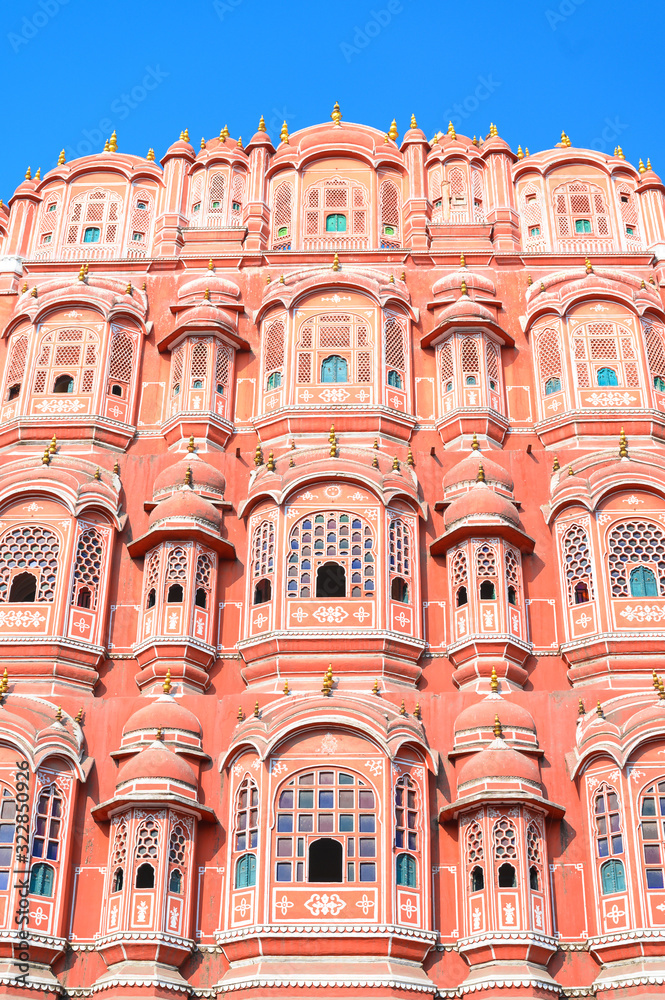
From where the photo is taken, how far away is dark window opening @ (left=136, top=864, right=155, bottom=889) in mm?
22750

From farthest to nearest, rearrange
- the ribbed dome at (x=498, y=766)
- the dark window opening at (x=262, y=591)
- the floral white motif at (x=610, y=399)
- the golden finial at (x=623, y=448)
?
the floral white motif at (x=610, y=399), the golden finial at (x=623, y=448), the dark window opening at (x=262, y=591), the ribbed dome at (x=498, y=766)

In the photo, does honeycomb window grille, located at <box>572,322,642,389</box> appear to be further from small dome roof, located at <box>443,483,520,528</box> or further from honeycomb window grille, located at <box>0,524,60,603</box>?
honeycomb window grille, located at <box>0,524,60,603</box>

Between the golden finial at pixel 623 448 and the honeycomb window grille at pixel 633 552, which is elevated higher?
Result: the golden finial at pixel 623 448

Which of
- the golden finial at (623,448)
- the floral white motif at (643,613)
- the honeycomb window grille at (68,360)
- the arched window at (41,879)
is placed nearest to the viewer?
the arched window at (41,879)

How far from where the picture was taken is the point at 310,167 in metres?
34.4

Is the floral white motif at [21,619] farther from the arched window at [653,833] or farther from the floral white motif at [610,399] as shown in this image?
the floral white motif at [610,399]

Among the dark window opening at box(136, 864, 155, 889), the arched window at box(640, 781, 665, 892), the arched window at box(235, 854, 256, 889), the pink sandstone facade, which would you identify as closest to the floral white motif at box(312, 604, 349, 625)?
the pink sandstone facade

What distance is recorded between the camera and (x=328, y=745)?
2345 centimetres

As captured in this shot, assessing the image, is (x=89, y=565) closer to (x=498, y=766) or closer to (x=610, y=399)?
(x=498, y=766)

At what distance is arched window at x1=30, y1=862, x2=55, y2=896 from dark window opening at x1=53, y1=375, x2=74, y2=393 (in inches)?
463

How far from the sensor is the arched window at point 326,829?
22516mm

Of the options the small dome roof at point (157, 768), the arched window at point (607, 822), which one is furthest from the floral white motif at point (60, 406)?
the arched window at point (607, 822)

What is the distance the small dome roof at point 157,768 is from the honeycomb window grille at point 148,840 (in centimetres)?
79

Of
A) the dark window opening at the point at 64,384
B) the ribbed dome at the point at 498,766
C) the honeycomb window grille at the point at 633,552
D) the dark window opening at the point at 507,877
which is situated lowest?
the dark window opening at the point at 507,877
